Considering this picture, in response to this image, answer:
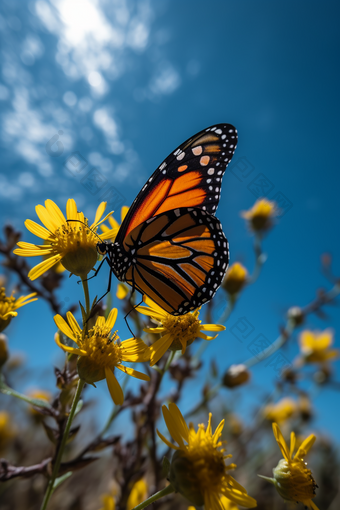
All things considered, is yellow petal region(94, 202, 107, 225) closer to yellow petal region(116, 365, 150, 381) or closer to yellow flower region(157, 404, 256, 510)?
yellow petal region(116, 365, 150, 381)

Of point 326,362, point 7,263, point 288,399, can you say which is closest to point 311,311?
point 326,362

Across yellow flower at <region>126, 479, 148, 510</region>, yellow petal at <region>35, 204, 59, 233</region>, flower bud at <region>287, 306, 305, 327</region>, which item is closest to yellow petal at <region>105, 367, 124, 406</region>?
yellow petal at <region>35, 204, 59, 233</region>

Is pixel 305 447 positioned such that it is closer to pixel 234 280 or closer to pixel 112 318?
pixel 112 318

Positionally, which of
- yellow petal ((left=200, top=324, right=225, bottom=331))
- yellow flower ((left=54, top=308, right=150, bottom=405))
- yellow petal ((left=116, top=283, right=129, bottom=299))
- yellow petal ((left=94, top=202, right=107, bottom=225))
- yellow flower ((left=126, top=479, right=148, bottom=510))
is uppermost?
yellow petal ((left=94, top=202, right=107, bottom=225))

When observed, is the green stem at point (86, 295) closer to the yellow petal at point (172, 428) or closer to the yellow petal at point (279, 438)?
the yellow petal at point (172, 428)

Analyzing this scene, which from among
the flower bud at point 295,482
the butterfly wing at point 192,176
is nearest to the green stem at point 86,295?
the butterfly wing at point 192,176

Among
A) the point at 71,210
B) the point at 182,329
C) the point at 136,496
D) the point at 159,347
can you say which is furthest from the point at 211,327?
the point at 136,496
